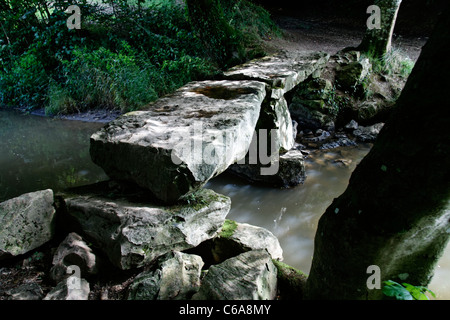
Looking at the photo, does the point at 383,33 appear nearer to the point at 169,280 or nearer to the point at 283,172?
the point at 283,172

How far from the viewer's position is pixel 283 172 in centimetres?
415

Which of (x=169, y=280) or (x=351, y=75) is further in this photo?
(x=351, y=75)

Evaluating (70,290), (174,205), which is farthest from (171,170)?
(70,290)

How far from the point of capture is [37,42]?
7453 millimetres

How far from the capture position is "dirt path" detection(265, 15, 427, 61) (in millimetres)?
7798

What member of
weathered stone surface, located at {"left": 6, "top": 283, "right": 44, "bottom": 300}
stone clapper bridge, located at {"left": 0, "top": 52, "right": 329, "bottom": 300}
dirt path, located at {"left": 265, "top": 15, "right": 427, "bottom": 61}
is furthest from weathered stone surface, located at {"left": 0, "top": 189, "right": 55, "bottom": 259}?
dirt path, located at {"left": 265, "top": 15, "right": 427, "bottom": 61}

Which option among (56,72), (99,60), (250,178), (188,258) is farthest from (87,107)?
(188,258)

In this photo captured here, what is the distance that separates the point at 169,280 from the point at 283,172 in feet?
8.04

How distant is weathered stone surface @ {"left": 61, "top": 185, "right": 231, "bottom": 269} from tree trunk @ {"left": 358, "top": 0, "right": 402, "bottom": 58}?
5941 millimetres

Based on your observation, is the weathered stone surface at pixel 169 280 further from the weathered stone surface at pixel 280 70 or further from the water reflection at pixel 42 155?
the water reflection at pixel 42 155

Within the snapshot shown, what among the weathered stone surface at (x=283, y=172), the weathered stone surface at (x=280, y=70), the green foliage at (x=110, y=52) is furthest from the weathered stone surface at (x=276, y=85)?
the green foliage at (x=110, y=52)

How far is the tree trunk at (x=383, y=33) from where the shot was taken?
6.26 meters
